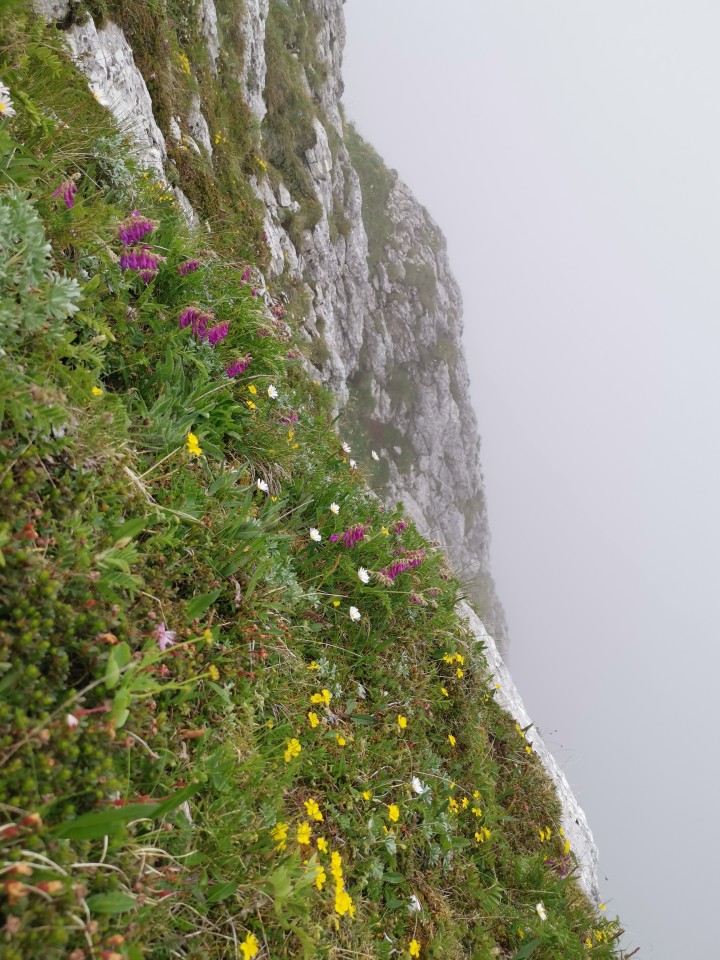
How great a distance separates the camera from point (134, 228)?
3113 millimetres

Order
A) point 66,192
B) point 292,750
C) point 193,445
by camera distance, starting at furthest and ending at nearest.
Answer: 1. point 193,445
2. point 292,750
3. point 66,192

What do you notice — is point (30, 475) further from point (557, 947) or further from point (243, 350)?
point (557, 947)

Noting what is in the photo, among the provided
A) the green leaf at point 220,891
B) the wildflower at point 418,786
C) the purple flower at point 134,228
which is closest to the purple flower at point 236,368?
the purple flower at point 134,228

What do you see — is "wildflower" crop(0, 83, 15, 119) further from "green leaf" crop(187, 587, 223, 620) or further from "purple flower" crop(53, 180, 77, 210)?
"green leaf" crop(187, 587, 223, 620)

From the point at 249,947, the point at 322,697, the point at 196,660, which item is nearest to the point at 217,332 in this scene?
the point at 196,660

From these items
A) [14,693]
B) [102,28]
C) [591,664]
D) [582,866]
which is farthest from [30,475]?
[591,664]

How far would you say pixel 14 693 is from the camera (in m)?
1.73

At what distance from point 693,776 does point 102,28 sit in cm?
24348

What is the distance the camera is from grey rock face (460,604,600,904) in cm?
680

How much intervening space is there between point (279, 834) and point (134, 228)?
333 centimetres

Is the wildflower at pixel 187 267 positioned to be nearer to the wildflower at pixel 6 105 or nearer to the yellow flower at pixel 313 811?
the wildflower at pixel 6 105

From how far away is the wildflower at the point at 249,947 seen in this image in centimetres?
213

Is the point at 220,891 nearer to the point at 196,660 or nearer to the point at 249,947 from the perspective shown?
the point at 249,947

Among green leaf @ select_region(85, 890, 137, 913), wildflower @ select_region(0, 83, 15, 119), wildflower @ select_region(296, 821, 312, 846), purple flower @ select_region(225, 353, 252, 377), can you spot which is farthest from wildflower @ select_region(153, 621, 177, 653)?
wildflower @ select_region(0, 83, 15, 119)
